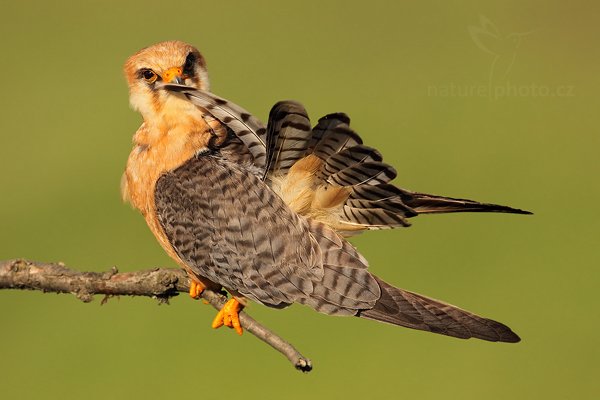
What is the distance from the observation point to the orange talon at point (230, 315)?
6.61 meters

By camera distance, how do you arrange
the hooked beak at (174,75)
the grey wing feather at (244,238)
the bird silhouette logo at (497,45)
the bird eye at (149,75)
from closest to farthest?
the grey wing feather at (244,238)
the hooked beak at (174,75)
the bird eye at (149,75)
the bird silhouette logo at (497,45)

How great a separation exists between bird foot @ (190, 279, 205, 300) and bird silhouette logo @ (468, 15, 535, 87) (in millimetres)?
13658

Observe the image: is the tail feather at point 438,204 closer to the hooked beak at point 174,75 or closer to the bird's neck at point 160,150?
the bird's neck at point 160,150

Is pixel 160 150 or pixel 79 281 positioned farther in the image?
pixel 160 150

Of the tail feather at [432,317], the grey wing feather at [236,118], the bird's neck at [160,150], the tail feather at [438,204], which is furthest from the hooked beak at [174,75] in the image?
the tail feather at [432,317]

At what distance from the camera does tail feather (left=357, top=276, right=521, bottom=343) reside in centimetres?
576

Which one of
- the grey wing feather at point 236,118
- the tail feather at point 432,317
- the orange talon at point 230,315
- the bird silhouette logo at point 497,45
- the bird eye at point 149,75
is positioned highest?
the bird silhouette logo at point 497,45

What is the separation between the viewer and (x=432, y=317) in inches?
233

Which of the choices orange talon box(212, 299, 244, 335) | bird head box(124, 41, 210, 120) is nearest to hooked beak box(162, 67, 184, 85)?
bird head box(124, 41, 210, 120)

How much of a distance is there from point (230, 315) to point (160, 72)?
1773 mm

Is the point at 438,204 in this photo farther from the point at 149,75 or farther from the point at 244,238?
the point at 149,75

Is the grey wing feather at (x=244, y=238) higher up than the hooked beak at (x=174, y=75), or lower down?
lower down

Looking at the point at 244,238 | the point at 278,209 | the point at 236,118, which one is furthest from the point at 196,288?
the point at 236,118

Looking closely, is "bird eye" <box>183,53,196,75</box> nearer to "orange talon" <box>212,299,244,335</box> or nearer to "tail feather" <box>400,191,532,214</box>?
"orange talon" <box>212,299,244,335</box>
